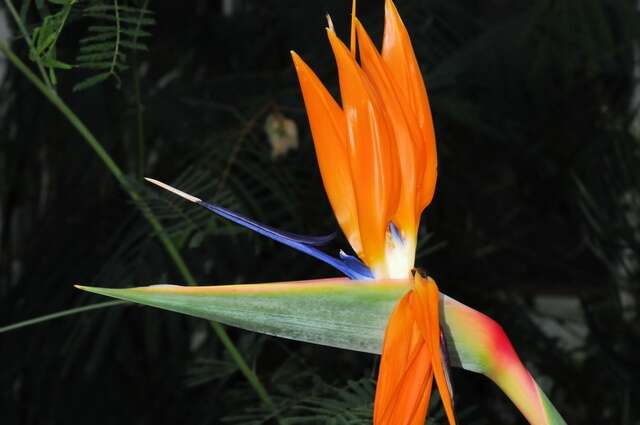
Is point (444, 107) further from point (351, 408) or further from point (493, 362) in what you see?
point (493, 362)

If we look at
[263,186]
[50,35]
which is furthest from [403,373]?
[263,186]

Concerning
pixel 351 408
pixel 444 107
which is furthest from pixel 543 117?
pixel 351 408

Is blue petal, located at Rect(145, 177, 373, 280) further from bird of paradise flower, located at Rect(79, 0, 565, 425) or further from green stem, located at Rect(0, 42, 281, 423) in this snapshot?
green stem, located at Rect(0, 42, 281, 423)

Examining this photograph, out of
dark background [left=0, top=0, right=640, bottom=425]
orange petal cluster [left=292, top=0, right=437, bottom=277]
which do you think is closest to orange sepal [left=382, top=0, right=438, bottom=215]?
orange petal cluster [left=292, top=0, right=437, bottom=277]

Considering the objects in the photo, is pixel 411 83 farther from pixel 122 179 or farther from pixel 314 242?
pixel 122 179

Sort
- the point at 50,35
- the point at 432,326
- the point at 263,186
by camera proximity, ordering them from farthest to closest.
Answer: the point at 263,186 → the point at 50,35 → the point at 432,326

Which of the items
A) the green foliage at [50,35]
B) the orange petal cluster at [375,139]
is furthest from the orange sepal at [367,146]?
the green foliage at [50,35]
